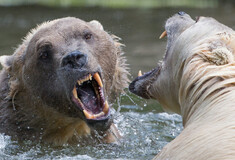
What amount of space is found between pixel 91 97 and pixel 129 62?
4523 mm

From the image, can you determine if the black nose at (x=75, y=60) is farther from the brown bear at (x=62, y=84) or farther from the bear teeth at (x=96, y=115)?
the bear teeth at (x=96, y=115)

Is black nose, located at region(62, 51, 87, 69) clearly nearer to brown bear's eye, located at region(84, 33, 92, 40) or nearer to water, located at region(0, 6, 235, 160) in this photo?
brown bear's eye, located at region(84, 33, 92, 40)

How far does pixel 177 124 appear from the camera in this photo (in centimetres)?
700

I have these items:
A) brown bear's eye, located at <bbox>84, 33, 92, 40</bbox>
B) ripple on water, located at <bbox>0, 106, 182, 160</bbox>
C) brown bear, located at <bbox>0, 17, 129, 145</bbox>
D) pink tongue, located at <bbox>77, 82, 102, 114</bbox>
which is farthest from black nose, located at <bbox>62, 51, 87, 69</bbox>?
ripple on water, located at <bbox>0, 106, 182, 160</bbox>

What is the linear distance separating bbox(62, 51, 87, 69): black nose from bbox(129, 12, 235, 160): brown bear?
0.87m

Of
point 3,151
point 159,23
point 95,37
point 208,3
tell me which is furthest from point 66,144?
point 208,3

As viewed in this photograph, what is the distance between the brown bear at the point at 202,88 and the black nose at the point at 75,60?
865 millimetres

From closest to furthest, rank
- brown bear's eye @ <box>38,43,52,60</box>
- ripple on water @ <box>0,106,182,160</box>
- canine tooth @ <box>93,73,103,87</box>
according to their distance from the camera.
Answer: canine tooth @ <box>93,73,103,87</box>, brown bear's eye @ <box>38,43,52,60</box>, ripple on water @ <box>0,106,182,160</box>

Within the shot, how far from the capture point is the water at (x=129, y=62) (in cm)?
571

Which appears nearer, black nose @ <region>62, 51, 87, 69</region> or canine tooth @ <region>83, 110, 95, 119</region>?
black nose @ <region>62, 51, 87, 69</region>

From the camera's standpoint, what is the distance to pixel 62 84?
17.0 feet

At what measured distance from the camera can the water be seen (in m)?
5.71

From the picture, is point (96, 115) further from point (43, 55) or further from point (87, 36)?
point (87, 36)

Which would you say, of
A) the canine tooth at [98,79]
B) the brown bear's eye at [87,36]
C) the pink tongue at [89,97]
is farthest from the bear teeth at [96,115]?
the brown bear's eye at [87,36]
